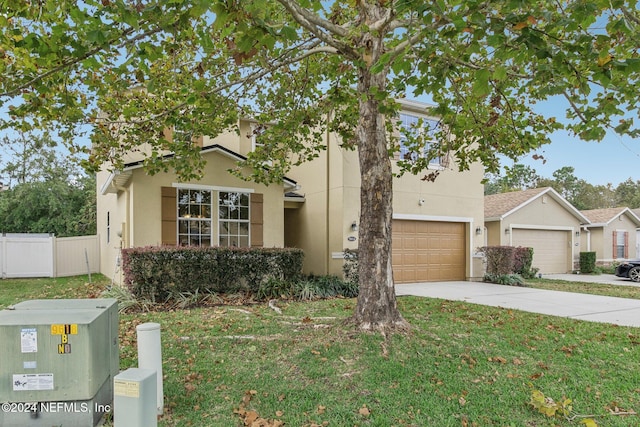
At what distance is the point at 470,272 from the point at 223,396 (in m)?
12.1

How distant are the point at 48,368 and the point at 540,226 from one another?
64.9 feet

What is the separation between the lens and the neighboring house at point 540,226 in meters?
17.6

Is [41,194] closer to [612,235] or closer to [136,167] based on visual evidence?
[136,167]

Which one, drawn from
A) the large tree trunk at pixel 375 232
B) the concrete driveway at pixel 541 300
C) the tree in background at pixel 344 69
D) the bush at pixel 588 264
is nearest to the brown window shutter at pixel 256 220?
the tree in background at pixel 344 69

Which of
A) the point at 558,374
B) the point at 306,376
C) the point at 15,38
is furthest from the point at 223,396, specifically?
the point at 15,38

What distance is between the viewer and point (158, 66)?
7461mm

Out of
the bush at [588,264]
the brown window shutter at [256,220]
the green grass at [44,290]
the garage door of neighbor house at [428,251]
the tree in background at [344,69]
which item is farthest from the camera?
the bush at [588,264]

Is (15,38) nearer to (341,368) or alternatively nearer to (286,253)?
(341,368)

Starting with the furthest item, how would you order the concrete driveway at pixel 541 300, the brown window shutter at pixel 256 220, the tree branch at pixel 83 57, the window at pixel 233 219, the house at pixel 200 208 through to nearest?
1. the brown window shutter at pixel 256 220
2. the window at pixel 233 219
3. the house at pixel 200 208
4. the concrete driveway at pixel 541 300
5. the tree branch at pixel 83 57

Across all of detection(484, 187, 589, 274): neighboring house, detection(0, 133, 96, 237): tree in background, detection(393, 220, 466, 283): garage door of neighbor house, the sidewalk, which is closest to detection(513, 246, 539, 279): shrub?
detection(484, 187, 589, 274): neighboring house

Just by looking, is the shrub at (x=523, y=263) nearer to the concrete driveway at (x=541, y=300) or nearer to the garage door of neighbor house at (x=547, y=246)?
the garage door of neighbor house at (x=547, y=246)

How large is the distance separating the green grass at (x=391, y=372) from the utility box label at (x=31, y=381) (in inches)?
38.2

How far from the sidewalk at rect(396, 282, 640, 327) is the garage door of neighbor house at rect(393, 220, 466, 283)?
0.65 m

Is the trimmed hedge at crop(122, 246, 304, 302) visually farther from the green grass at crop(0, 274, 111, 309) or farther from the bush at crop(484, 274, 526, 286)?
the bush at crop(484, 274, 526, 286)
